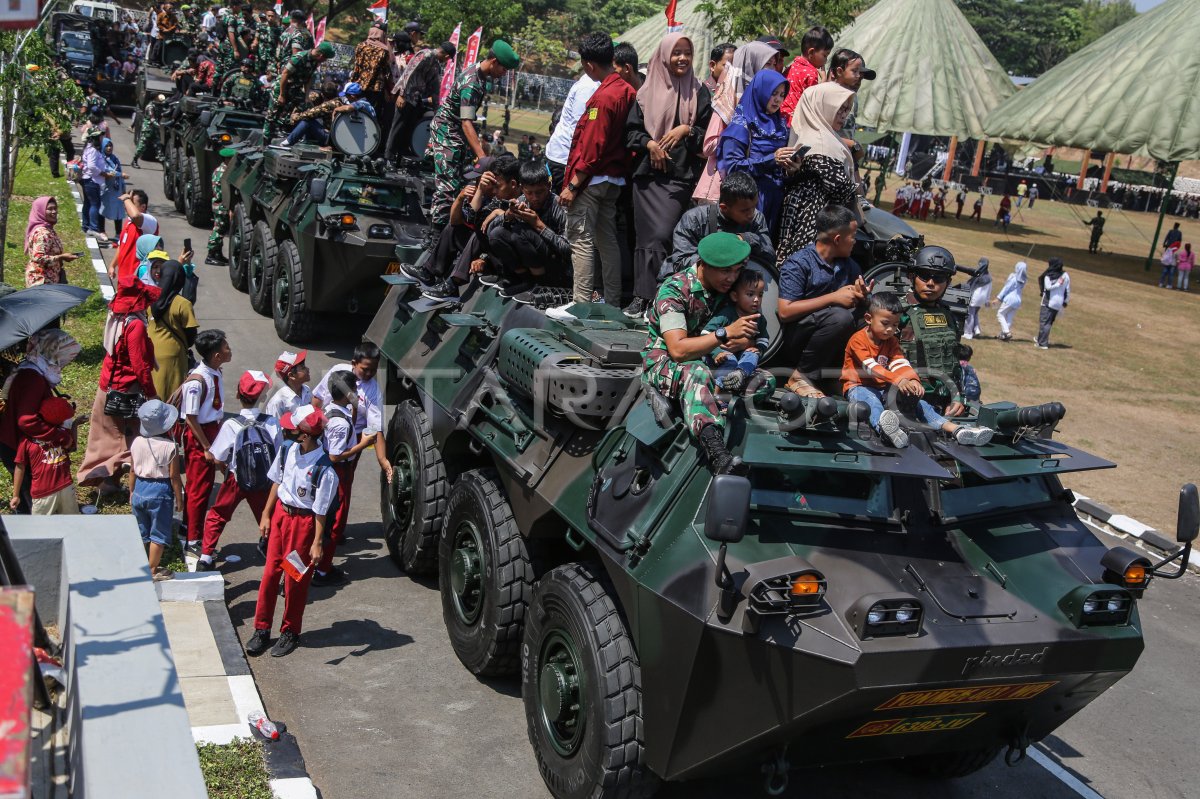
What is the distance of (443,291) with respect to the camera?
7.96 m

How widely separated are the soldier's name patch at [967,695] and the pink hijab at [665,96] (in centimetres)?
417

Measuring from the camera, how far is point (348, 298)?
11656 mm

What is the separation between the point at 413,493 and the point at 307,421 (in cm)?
117

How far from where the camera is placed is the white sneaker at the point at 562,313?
6.56 m

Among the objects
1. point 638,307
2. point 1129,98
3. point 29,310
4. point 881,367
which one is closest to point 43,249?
point 29,310

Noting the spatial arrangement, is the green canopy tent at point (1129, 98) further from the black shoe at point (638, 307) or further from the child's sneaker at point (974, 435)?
the child's sneaker at point (974, 435)

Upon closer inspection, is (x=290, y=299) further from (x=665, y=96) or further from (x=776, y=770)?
(x=776, y=770)

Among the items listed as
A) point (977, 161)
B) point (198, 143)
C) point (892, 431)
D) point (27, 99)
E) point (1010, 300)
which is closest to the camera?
point (892, 431)

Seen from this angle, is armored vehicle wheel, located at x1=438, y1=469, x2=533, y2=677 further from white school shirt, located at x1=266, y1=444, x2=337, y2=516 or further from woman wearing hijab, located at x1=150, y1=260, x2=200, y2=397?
woman wearing hijab, located at x1=150, y1=260, x2=200, y2=397

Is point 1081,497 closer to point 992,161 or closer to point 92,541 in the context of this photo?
point 92,541

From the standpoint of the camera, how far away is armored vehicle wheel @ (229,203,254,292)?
529 inches

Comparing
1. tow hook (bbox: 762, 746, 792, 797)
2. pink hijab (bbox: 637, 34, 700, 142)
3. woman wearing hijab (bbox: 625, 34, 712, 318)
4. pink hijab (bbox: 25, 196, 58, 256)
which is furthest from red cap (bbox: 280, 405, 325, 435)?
pink hijab (bbox: 25, 196, 58, 256)

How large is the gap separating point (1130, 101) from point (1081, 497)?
60.4 feet

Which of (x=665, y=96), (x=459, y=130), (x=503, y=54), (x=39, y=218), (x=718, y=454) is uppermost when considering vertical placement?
(x=503, y=54)
